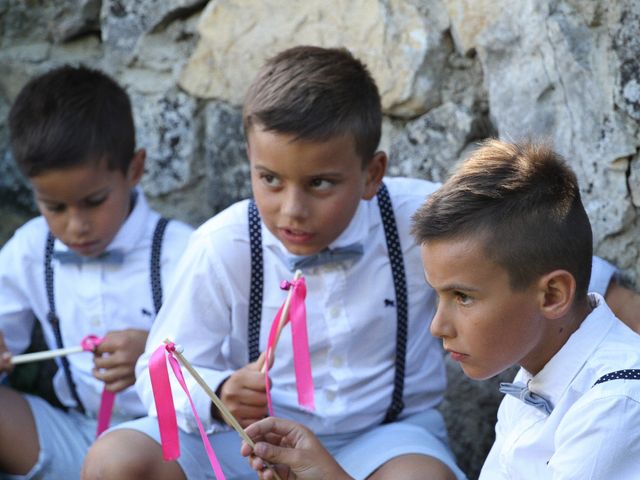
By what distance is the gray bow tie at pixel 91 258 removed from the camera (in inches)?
97.9

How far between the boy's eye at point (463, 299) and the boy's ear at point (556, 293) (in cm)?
12

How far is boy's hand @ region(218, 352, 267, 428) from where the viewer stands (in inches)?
78.9

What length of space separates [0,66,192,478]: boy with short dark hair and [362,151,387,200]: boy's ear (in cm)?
59

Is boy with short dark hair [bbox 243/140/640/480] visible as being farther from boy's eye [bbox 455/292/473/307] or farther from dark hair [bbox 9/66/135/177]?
dark hair [bbox 9/66/135/177]

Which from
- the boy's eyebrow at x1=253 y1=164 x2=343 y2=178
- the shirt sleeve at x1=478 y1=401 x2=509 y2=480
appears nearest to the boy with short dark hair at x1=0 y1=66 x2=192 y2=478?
the boy's eyebrow at x1=253 y1=164 x2=343 y2=178

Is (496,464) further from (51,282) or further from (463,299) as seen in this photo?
(51,282)

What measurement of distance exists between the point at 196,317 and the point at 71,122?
637 mm

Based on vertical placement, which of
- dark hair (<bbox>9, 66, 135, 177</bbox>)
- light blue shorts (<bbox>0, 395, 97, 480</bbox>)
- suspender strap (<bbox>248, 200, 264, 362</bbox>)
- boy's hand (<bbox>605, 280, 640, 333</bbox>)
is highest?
dark hair (<bbox>9, 66, 135, 177</bbox>)

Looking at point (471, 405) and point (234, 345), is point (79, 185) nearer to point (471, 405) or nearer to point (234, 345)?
point (234, 345)

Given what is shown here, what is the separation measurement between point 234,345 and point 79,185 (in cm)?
53

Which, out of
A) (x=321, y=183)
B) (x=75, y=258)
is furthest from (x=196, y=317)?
(x=75, y=258)

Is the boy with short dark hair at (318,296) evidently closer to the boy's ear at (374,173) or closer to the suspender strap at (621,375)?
the boy's ear at (374,173)

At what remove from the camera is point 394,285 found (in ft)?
7.15

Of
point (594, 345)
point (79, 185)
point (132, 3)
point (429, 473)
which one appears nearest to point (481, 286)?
point (594, 345)
